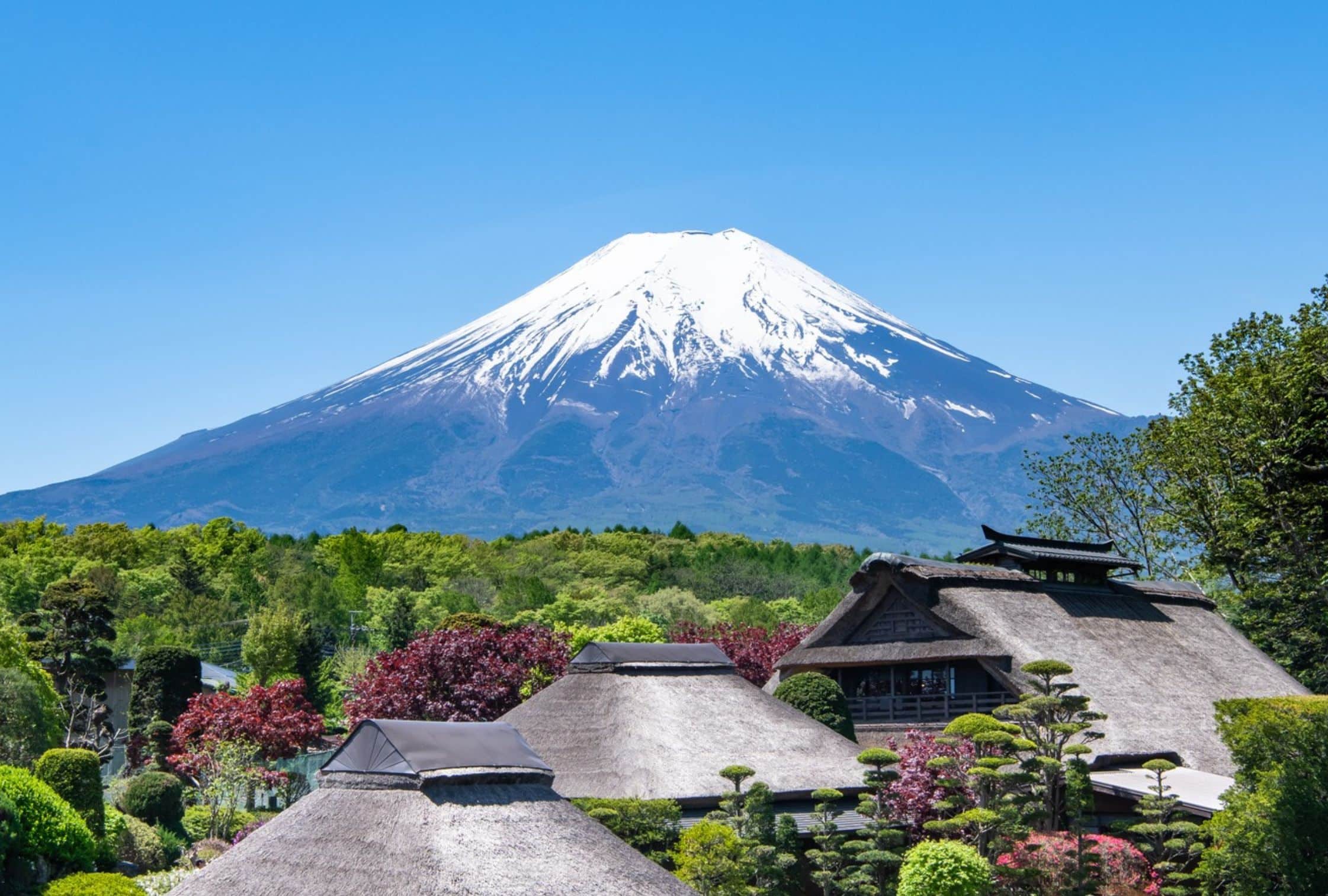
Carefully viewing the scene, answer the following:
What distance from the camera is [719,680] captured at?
3422 centimetres

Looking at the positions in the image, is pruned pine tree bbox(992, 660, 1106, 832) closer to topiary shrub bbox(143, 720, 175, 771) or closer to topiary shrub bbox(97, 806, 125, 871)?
topiary shrub bbox(97, 806, 125, 871)

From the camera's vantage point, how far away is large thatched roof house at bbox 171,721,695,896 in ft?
62.3

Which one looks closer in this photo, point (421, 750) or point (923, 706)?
point (421, 750)

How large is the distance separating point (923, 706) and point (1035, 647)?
3349mm

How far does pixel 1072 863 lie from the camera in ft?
85.5

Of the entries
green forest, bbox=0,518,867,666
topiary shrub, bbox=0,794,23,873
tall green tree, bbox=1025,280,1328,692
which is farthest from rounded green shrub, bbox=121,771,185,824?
green forest, bbox=0,518,867,666

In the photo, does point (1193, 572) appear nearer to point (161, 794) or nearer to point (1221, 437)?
point (1221, 437)

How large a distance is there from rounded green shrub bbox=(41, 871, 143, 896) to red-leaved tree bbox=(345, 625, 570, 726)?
470 inches

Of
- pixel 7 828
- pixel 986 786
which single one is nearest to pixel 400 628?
pixel 7 828

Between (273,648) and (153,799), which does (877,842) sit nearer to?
(153,799)

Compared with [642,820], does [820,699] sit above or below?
above

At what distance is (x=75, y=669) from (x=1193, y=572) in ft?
127

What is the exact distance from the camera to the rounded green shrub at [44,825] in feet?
84.4

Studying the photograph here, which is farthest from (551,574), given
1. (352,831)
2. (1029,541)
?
(352,831)
